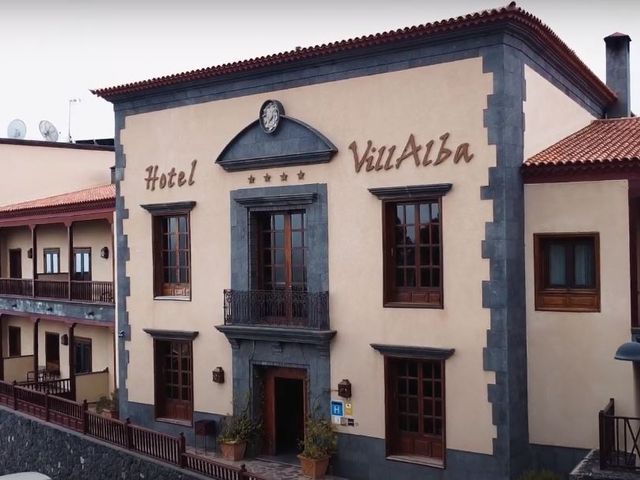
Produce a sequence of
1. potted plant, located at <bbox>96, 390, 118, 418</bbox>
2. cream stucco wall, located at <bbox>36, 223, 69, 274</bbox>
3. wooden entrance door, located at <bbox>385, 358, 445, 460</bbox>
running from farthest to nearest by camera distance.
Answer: cream stucco wall, located at <bbox>36, 223, 69, 274</bbox>, potted plant, located at <bbox>96, 390, 118, 418</bbox>, wooden entrance door, located at <bbox>385, 358, 445, 460</bbox>

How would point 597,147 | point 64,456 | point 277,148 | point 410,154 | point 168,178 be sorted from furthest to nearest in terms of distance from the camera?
point 64,456
point 168,178
point 277,148
point 597,147
point 410,154

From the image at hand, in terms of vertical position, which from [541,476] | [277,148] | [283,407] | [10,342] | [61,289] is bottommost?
[541,476]

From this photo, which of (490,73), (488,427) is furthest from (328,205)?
(488,427)

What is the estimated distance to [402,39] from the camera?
15398 millimetres

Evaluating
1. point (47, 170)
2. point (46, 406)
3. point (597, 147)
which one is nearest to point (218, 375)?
point (46, 406)

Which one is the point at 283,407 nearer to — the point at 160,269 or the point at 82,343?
the point at 160,269

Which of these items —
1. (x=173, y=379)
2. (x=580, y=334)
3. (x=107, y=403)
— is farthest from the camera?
(x=107, y=403)

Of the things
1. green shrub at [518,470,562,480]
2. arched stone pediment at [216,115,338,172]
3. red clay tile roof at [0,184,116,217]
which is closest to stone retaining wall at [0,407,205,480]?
red clay tile roof at [0,184,116,217]

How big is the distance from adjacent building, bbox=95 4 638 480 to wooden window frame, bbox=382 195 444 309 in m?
0.04

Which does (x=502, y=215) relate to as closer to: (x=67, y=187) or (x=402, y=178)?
(x=402, y=178)

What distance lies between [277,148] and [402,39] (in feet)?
12.1

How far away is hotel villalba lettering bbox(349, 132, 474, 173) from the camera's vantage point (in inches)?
590

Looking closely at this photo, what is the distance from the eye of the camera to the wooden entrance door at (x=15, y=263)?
30.7 m

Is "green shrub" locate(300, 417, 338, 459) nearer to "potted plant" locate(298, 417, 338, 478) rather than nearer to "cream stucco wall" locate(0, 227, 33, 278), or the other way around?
"potted plant" locate(298, 417, 338, 478)
